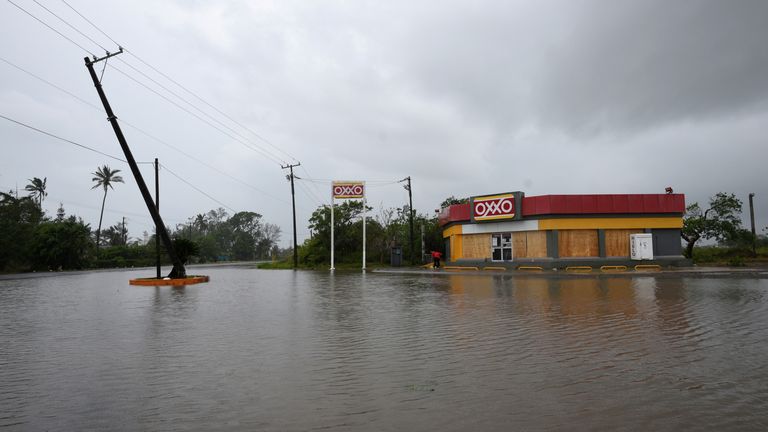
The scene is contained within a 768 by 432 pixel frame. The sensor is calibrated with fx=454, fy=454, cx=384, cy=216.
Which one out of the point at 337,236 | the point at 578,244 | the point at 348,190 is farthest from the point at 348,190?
the point at 578,244

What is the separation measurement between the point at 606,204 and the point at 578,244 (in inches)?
135

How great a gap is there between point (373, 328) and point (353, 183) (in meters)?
33.2

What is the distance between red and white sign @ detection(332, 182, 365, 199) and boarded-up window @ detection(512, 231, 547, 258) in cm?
1426

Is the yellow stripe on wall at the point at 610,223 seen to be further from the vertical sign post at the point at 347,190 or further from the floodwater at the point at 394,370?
the floodwater at the point at 394,370

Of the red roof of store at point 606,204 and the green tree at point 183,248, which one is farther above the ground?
the red roof of store at point 606,204

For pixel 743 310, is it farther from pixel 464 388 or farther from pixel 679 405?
pixel 464 388

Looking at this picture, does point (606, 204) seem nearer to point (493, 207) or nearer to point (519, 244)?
point (519, 244)

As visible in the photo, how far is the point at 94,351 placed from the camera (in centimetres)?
676

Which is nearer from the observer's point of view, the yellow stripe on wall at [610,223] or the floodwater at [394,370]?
the floodwater at [394,370]

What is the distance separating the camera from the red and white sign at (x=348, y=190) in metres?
40.9

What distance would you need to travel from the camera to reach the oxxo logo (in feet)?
134

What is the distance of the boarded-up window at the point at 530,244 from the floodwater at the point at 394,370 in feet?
72.1

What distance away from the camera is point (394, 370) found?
18.1ft

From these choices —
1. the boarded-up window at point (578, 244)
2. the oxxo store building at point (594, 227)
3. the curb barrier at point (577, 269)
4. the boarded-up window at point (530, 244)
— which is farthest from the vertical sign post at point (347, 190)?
the curb barrier at point (577, 269)
